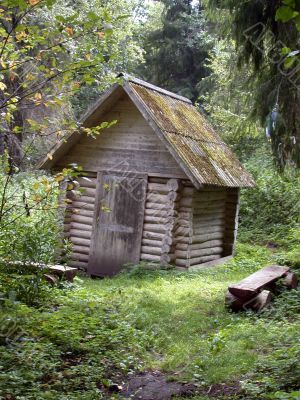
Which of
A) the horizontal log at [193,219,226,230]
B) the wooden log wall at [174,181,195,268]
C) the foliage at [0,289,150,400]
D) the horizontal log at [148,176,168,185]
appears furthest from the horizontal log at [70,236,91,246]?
the foliage at [0,289,150,400]

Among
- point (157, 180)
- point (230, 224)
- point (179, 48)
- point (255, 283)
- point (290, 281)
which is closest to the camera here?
point (255, 283)

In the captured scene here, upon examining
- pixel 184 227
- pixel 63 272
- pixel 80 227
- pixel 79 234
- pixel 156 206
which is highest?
pixel 156 206

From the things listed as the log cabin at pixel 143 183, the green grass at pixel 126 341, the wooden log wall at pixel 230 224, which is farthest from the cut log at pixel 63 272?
the wooden log wall at pixel 230 224

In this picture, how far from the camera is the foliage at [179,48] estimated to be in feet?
104

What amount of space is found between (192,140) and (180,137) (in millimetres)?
737

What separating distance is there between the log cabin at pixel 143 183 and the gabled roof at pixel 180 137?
2 cm

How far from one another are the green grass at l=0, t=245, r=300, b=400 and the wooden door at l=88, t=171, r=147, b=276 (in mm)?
3064

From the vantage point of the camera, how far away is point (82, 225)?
1363cm

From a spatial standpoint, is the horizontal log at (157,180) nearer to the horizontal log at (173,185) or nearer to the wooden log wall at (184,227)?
the horizontal log at (173,185)

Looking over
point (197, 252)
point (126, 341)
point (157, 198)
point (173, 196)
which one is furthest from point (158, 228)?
point (126, 341)

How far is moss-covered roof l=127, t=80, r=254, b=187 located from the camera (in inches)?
461

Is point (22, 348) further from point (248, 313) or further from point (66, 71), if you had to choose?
point (248, 313)

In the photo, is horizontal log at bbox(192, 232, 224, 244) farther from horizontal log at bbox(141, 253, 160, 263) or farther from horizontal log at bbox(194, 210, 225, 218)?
horizontal log at bbox(141, 253, 160, 263)

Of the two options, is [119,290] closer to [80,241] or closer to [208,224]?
[80,241]
